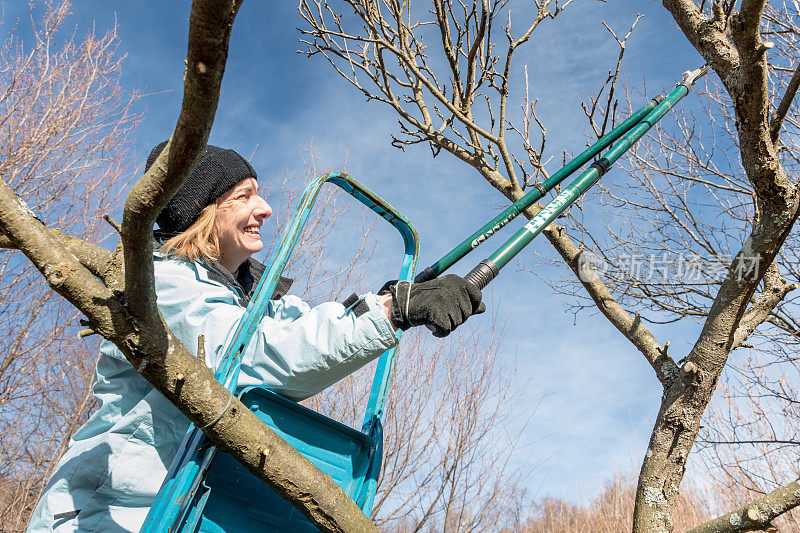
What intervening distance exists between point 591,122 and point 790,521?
4506 millimetres

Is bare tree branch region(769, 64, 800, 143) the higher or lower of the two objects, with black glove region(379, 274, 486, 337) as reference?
higher

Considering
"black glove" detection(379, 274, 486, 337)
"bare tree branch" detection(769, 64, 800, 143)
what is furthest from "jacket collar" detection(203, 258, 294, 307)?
"bare tree branch" detection(769, 64, 800, 143)

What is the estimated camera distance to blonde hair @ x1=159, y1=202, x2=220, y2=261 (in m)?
1.60

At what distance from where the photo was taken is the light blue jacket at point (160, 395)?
4.17 ft

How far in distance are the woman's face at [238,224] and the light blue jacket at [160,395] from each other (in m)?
0.26

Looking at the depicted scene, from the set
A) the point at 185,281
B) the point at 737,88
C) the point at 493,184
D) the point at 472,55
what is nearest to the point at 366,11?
the point at 472,55

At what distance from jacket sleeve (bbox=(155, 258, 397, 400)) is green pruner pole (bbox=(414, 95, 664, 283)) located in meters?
0.43

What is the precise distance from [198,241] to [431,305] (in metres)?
0.74

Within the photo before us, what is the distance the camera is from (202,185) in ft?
5.73

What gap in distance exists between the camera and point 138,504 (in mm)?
1406

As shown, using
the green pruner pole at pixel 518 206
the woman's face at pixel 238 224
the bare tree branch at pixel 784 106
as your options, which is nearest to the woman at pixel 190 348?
the woman's face at pixel 238 224

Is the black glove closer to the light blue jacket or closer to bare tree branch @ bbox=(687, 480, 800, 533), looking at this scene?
the light blue jacket

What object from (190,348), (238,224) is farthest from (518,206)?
(190,348)

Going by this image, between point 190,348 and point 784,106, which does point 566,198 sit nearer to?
point 784,106
